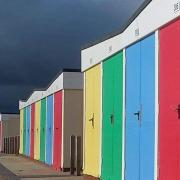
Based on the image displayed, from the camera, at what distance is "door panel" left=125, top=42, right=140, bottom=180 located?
37.9 feet

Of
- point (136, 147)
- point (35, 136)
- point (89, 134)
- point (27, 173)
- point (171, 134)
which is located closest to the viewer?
point (171, 134)

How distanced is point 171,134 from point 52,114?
14114 mm

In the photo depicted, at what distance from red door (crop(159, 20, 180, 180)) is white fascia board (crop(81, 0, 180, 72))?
20 cm

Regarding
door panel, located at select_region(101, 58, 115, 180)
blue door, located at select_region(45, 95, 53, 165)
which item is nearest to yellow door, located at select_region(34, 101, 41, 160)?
blue door, located at select_region(45, 95, 53, 165)

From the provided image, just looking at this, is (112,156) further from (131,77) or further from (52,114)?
(52,114)

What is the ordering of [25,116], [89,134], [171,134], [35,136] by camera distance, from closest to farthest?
[171,134] → [89,134] → [35,136] → [25,116]

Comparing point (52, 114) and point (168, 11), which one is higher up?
point (168, 11)

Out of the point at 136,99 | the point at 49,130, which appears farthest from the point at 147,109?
the point at 49,130

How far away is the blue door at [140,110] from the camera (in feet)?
34.8

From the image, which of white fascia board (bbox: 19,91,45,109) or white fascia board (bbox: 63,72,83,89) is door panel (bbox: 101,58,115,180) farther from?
white fascia board (bbox: 19,91,45,109)

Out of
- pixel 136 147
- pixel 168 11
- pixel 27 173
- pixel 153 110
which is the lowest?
pixel 27 173

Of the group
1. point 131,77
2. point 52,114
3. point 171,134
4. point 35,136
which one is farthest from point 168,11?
point 35,136

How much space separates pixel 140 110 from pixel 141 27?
5.09 feet

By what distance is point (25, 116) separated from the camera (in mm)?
33438
